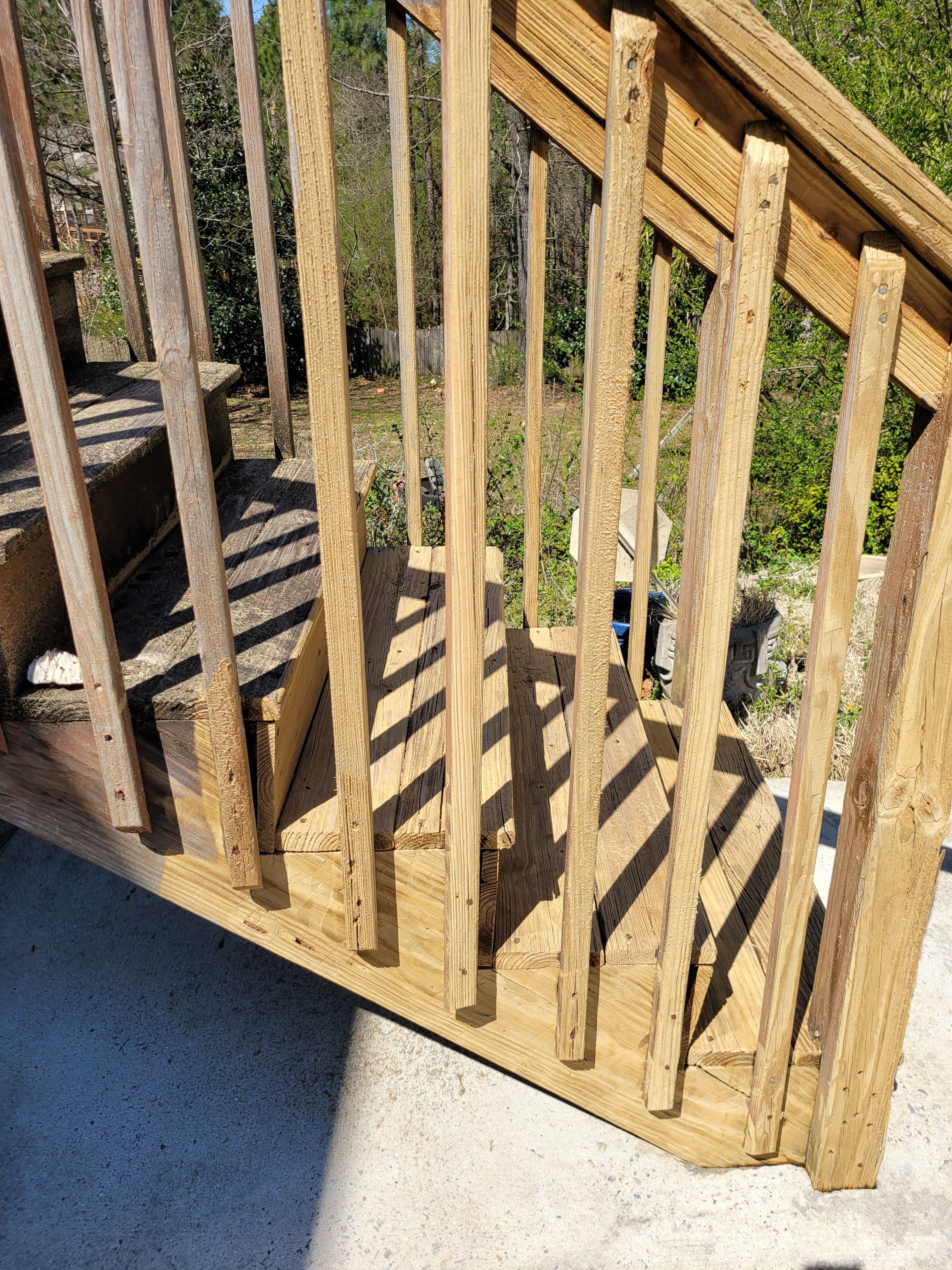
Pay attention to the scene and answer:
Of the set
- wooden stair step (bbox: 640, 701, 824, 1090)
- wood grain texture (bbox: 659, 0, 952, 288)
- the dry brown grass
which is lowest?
the dry brown grass

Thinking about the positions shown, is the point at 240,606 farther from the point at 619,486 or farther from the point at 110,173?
the point at 110,173

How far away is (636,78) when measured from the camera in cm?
109

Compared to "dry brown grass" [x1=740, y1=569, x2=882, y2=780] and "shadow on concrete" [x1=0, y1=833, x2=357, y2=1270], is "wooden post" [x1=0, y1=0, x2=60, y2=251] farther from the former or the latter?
"dry brown grass" [x1=740, y1=569, x2=882, y2=780]

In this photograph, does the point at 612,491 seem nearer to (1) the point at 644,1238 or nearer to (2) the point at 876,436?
(2) the point at 876,436

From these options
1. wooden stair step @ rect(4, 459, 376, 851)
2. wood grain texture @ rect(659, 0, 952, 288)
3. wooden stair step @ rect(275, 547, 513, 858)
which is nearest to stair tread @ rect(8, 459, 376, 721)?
wooden stair step @ rect(4, 459, 376, 851)

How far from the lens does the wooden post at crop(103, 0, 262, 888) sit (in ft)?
3.55

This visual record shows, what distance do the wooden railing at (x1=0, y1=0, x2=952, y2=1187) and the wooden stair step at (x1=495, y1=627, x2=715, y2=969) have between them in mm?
113

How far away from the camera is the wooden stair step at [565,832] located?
173cm

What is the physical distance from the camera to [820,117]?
1101mm

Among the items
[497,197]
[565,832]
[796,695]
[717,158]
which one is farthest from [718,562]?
[497,197]

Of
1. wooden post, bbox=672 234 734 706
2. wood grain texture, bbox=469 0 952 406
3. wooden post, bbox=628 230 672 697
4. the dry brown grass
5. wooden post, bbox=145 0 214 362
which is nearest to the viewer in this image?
wood grain texture, bbox=469 0 952 406

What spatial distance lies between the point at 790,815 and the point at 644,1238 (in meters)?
0.98

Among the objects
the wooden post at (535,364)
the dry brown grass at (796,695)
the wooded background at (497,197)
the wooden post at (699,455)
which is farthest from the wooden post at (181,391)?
the wooded background at (497,197)

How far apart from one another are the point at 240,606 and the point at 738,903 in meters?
1.27
